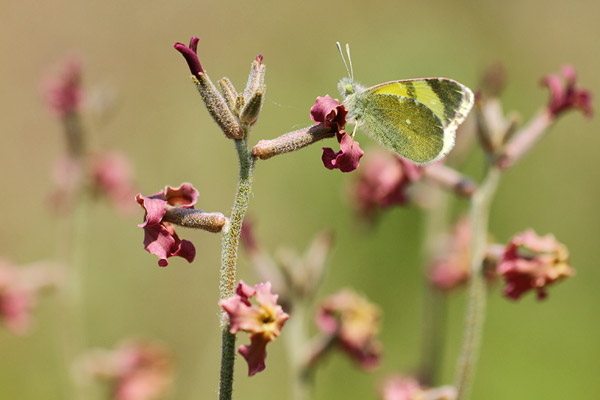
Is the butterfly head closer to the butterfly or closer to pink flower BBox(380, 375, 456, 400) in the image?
the butterfly

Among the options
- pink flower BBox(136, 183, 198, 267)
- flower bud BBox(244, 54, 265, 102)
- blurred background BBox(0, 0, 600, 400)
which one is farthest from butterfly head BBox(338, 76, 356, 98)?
pink flower BBox(136, 183, 198, 267)

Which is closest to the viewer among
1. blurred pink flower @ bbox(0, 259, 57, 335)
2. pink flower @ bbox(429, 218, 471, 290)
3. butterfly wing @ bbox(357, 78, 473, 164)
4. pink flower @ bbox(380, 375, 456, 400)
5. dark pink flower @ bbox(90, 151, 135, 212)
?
butterfly wing @ bbox(357, 78, 473, 164)

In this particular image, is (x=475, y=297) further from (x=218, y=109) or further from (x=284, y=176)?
(x=284, y=176)

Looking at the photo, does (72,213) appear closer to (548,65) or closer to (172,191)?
(172,191)

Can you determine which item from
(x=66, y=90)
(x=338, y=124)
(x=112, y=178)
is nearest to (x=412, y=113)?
(x=338, y=124)

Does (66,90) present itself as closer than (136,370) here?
Yes
